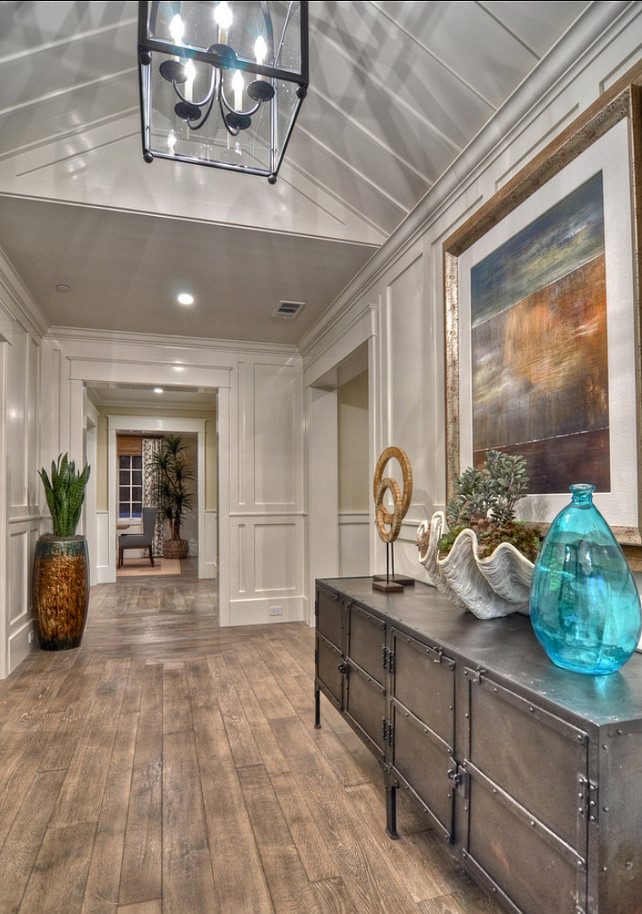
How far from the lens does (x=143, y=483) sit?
11438 millimetres

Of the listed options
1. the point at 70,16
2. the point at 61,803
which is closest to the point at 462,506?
the point at 70,16

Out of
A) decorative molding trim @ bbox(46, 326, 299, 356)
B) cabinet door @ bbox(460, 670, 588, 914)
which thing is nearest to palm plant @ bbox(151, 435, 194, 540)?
decorative molding trim @ bbox(46, 326, 299, 356)

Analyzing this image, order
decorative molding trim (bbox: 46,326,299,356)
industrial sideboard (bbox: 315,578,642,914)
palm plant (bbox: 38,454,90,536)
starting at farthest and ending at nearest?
decorative molding trim (bbox: 46,326,299,356)
palm plant (bbox: 38,454,90,536)
industrial sideboard (bbox: 315,578,642,914)

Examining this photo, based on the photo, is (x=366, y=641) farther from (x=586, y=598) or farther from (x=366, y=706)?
(x=586, y=598)

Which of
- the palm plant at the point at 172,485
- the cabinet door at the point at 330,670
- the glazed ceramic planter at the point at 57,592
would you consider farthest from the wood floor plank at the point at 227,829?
the palm plant at the point at 172,485

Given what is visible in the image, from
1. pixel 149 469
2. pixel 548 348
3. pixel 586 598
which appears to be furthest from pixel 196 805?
pixel 149 469

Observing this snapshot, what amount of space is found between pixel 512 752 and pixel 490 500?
832 millimetres

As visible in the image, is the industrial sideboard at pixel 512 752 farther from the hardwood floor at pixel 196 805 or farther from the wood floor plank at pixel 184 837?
the wood floor plank at pixel 184 837

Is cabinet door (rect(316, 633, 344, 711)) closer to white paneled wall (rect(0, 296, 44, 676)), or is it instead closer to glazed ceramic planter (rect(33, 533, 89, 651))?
white paneled wall (rect(0, 296, 44, 676))

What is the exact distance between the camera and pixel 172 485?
10.7m

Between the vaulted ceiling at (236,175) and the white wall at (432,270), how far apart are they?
0.09 m

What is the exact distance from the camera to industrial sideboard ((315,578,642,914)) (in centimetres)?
103

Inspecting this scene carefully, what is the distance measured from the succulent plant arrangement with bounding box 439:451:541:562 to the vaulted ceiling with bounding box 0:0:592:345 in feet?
3.90

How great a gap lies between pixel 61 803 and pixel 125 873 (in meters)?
0.57
